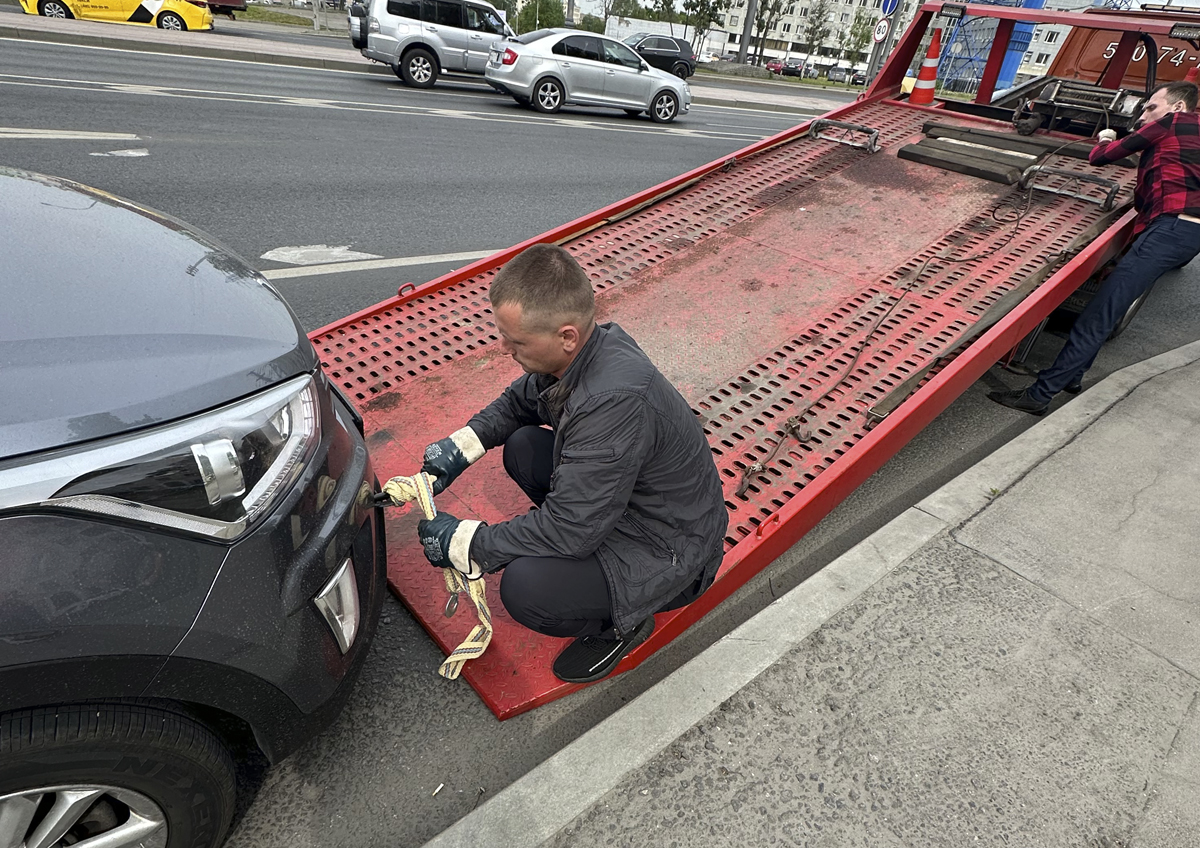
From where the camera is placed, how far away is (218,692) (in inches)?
54.4

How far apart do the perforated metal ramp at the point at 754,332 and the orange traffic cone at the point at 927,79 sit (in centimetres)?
140

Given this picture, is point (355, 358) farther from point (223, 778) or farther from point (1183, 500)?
point (1183, 500)

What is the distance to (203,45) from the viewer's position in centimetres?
1537

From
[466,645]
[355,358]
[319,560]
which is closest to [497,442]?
[466,645]

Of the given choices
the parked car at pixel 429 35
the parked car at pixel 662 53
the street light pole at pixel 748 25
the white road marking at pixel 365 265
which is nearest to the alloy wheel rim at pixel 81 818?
the white road marking at pixel 365 265

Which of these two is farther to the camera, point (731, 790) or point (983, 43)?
point (983, 43)

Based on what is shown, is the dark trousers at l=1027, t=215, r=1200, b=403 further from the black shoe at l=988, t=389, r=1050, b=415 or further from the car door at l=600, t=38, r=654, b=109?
the car door at l=600, t=38, r=654, b=109

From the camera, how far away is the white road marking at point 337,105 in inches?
378

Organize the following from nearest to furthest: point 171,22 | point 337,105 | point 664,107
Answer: point 337,105 → point 664,107 → point 171,22

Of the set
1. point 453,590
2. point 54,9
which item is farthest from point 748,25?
point 453,590

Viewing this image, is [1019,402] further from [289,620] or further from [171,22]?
[171,22]

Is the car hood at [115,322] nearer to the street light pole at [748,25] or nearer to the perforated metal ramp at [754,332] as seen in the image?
the perforated metal ramp at [754,332]

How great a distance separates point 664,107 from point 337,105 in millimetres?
6789

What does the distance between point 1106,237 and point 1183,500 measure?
4.96 ft
